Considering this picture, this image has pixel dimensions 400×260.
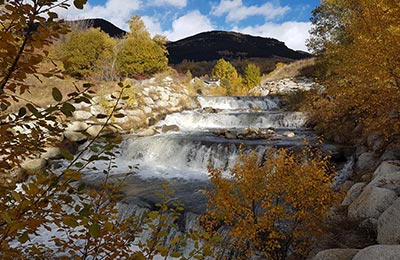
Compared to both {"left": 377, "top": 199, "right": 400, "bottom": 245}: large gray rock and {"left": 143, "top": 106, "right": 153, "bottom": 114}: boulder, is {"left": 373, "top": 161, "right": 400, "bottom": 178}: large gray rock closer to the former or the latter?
{"left": 377, "top": 199, "right": 400, "bottom": 245}: large gray rock

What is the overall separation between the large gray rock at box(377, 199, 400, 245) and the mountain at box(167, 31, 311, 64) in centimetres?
10294

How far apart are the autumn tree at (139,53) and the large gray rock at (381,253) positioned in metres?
20.2

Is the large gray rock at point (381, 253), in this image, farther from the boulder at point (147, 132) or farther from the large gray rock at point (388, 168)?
the boulder at point (147, 132)

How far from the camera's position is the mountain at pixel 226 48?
115 meters

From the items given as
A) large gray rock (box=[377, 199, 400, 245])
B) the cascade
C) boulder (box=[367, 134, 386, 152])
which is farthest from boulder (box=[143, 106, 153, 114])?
large gray rock (box=[377, 199, 400, 245])

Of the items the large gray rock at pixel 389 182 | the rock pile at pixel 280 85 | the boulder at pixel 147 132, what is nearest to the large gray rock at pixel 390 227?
the large gray rock at pixel 389 182

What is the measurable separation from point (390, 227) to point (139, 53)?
20235 millimetres

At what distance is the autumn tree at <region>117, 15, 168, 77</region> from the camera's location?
844 inches

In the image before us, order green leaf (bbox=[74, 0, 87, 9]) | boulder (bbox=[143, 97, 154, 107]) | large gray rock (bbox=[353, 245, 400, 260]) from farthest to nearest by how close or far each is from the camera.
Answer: boulder (bbox=[143, 97, 154, 107])
large gray rock (bbox=[353, 245, 400, 260])
green leaf (bbox=[74, 0, 87, 9])

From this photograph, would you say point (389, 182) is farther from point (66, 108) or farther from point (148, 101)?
point (148, 101)

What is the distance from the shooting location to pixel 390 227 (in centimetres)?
409

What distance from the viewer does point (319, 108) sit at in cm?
1577

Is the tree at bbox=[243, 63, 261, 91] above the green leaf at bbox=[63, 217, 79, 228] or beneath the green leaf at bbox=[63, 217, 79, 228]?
above

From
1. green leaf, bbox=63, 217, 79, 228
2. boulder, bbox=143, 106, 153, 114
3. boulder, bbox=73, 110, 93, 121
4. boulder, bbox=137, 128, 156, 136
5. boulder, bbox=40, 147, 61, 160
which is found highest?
boulder, bbox=143, 106, 153, 114
